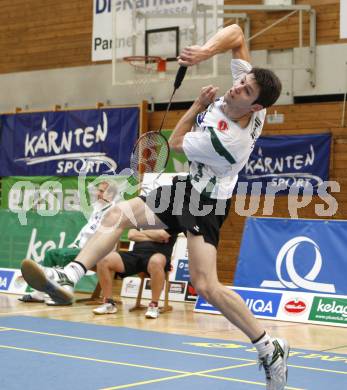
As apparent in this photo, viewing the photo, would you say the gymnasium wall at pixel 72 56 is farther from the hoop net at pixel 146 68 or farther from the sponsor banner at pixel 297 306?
the sponsor banner at pixel 297 306

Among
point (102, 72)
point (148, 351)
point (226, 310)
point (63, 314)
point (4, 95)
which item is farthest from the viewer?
point (4, 95)

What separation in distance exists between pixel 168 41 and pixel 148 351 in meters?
7.72

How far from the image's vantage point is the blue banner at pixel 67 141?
1501 cm

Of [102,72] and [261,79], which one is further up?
[102,72]

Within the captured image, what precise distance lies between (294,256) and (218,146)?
5.21m

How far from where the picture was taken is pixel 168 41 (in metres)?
14.0

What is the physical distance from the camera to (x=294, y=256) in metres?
10.3

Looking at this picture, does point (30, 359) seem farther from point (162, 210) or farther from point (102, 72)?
point (102, 72)

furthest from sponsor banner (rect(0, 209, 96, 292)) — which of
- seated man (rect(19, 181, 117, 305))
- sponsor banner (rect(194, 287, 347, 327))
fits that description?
sponsor banner (rect(194, 287, 347, 327))

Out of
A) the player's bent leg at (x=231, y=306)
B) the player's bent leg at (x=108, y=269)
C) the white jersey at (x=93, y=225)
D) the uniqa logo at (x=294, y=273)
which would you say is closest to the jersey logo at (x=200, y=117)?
the player's bent leg at (x=231, y=306)

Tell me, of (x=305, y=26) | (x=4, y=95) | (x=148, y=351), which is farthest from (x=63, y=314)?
(x=4, y=95)

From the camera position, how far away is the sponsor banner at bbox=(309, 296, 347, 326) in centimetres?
960

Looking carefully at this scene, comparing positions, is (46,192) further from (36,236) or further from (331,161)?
(331,161)

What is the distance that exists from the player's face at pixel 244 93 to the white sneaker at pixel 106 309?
543 cm
